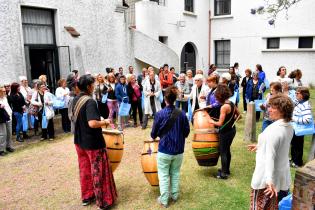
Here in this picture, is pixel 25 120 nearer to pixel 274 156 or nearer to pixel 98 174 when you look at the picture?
pixel 98 174

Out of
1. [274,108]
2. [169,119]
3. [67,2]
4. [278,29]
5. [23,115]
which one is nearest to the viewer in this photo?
A: [274,108]

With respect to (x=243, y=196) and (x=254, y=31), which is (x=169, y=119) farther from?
(x=254, y=31)

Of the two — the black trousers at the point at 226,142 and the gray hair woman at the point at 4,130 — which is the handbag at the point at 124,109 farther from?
the black trousers at the point at 226,142

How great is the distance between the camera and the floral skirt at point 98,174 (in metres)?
4.15

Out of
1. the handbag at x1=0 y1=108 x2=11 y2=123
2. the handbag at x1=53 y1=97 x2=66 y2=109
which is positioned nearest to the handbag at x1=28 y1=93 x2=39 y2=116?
the handbag at x1=53 y1=97 x2=66 y2=109

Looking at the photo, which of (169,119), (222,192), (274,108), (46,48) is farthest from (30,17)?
(274,108)

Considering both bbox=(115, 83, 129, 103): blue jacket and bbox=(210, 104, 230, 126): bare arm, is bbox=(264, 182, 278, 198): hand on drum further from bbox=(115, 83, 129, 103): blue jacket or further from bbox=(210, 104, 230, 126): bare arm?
bbox=(115, 83, 129, 103): blue jacket

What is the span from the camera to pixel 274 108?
292cm

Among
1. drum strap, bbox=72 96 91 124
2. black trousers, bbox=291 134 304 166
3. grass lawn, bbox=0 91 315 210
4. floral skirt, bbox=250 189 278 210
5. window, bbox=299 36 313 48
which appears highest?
window, bbox=299 36 313 48

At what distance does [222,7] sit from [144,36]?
792 cm

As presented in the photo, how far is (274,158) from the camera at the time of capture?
2887mm

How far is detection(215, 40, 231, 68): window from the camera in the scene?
1933cm

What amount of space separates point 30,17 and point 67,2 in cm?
147

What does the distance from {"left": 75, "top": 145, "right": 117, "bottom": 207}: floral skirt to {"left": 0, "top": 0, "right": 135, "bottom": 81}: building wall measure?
6.38 meters
